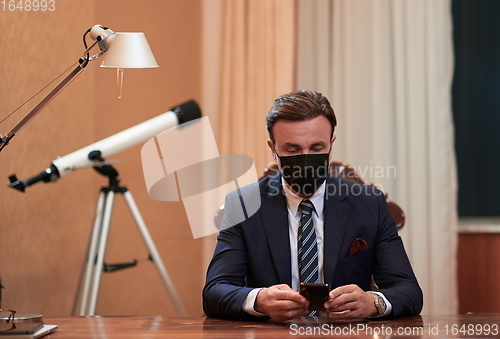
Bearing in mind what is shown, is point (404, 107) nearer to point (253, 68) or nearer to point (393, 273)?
point (253, 68)

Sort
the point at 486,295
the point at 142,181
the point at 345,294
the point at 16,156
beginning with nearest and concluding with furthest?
the point at 345,294
the point at 16,156
the point at 486,295
the point at 142,181

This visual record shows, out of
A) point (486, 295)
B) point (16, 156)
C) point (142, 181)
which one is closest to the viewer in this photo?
point (16, 156)

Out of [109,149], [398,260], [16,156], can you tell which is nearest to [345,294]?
[398,260]

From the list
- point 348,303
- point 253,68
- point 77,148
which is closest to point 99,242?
point 77,148

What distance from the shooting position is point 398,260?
1856 millimetres

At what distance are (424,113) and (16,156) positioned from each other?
2256 mm

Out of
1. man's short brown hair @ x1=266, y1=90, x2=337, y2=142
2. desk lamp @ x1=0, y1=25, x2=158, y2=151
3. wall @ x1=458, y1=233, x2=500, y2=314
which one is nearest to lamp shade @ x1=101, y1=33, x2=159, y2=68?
desk lamp @ x1=0, y1=25, x2=158, y2=151

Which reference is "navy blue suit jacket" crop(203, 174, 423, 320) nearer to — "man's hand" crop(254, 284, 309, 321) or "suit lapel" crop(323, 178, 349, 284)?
"suit lapel" crop(323, 178, 349, 284)

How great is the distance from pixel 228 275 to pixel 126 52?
2.32 ft

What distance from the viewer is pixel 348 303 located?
154 centimetres

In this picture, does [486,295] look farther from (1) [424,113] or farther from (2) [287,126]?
(2) [287,126]

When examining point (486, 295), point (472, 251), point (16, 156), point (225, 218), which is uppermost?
point (16, 156)

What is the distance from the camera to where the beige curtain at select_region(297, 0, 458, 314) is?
11.7 ft

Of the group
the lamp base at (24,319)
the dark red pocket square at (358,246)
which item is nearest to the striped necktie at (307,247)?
the dark red pocket square at (358,246)
